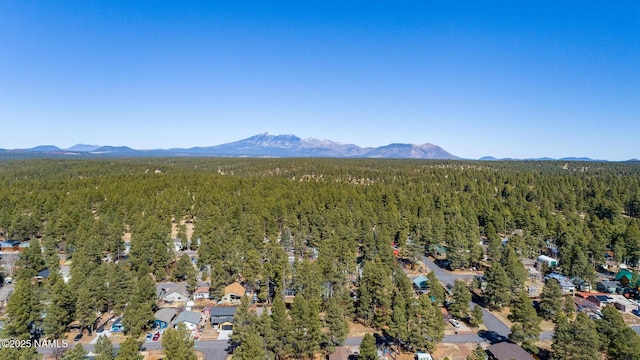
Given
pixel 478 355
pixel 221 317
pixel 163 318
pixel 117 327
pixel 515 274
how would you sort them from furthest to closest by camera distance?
pixel 515 274, pixel 221 317, pixel 163 318, pixel 117 327, pixel 478 355

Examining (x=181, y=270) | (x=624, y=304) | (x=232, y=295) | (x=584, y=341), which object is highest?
(x=584, y=341)

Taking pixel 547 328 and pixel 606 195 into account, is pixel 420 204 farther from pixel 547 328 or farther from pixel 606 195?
pixel 606 195

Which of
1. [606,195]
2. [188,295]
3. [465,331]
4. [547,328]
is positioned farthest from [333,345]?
[606,195]

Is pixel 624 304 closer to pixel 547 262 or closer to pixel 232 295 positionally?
pixel 547 262

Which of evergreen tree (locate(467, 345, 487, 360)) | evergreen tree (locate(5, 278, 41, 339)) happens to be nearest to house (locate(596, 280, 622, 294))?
evergreen tree (locate(467, 345, 487, 360))

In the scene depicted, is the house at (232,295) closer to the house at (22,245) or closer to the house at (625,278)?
the house at (22,245)

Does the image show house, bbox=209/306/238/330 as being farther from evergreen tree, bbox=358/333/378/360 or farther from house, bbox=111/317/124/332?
evergreen tree, bbox=358/333/378/360

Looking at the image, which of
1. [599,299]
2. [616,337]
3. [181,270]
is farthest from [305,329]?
[599,299]
